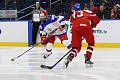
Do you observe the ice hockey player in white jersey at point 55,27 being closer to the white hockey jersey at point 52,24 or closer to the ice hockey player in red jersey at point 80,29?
the white hockey jersey at point 52,24

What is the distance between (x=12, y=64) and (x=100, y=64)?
1.55m

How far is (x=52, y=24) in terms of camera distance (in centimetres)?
634

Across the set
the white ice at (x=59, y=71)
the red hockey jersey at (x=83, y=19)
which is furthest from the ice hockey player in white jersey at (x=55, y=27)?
the red hockey jersey at (x=83, y=19)

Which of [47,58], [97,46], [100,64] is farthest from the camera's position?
[97,46]

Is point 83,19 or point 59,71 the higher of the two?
point 83,19

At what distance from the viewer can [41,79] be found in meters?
4.31

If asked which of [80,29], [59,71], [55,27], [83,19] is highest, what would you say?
[83,19]

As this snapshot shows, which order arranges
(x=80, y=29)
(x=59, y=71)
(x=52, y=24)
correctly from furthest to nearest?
(x=52, y=24), (x=80, y=29), (x=59, y=71)

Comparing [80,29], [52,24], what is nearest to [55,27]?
[52,24]

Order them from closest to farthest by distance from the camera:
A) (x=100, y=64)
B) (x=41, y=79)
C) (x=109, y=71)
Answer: (x=41, y=79), (x=109, y=71), (x=100, y=64)

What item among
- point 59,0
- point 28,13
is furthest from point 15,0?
point 59,0

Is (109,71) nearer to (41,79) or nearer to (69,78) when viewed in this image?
(69,78)

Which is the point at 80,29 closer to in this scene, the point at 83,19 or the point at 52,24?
the point at 83,19

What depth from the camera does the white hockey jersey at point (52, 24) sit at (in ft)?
20.5
